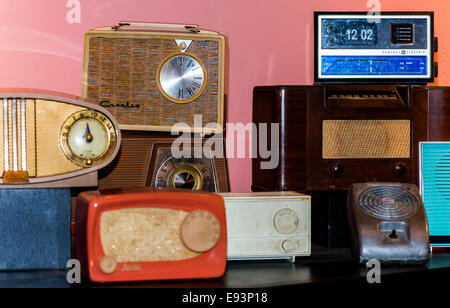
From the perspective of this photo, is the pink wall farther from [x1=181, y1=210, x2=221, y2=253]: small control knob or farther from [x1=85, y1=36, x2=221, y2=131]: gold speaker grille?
[x1=181, y1=210, x2=221, y2=253]: small control knob

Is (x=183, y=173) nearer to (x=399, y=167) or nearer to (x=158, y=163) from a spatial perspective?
A: (x=158, y=163)

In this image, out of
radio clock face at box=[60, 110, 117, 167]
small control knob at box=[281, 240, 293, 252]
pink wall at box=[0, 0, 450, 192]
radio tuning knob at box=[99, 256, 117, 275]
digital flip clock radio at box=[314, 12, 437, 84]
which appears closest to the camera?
radio tuning knob at box=[99, 256, 117, 275]

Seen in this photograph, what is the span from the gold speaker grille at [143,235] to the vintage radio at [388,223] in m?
0.42

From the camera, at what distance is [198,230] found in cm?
124

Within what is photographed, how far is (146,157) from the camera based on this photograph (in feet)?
5.20

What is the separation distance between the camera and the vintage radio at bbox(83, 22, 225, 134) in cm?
156

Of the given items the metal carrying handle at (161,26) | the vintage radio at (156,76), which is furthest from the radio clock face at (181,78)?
the metal carrying handle at (161,26)

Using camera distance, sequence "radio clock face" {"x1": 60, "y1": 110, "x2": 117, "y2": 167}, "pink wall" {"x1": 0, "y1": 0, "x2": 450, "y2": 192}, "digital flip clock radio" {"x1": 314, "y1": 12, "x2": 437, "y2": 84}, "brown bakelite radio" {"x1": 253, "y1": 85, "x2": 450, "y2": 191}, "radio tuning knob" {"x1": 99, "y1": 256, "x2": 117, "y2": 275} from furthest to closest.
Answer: "pink wall" {"x1": 0, "y1": 0, "x2": 450, "y2": 192} < "digital flip clock radio" {"x1": 314, "y1": 12, "x2": 437, "y2": 84} < "brown bakelite radio" {"x1": 253, "y1": 85, "x2": 450, "y2": 191} < "radio clock face" {"x1": 60, "y1": 110, "x2": 117, "y2": 167} < "radio tuning knob" {"x1": 99, "y1": 256, "x2": 117, "y2": 275}

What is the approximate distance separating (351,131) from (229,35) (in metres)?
0.60

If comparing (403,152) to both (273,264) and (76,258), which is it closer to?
(273,264)

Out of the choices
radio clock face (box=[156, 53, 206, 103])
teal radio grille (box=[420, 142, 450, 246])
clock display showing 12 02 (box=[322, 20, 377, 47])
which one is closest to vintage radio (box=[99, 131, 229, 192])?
radio clock face (box=[156, 53, 206, 103])

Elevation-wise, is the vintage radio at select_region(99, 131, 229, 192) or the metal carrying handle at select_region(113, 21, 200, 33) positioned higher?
the metal carrying handle at select_region(113, 21, 200, 33)

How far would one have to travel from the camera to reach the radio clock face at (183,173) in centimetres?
158

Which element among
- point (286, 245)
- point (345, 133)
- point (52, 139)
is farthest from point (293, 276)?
point (52, 139)
